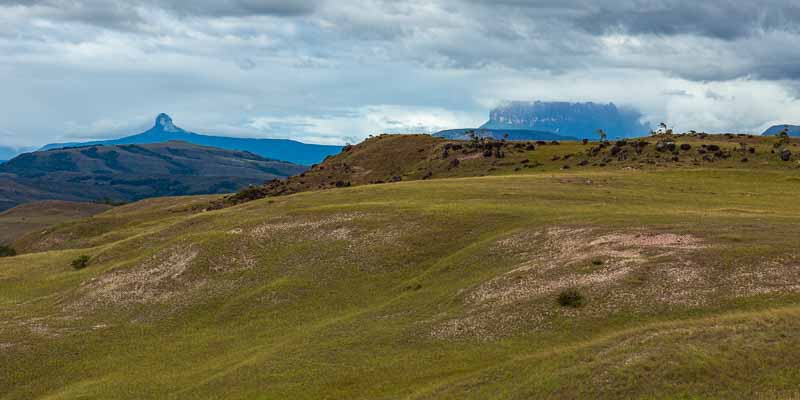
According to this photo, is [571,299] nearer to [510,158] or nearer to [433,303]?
[433,303]

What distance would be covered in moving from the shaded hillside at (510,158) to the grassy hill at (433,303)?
1431 inches

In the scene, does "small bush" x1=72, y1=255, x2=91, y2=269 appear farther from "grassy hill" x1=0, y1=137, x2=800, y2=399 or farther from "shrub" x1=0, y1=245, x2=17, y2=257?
"shrub" x1=0, y1=245, x2=17, y2=257

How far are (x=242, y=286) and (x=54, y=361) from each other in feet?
54.2

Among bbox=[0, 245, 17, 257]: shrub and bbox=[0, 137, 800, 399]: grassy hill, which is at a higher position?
bbox=[0, 137, 800, 399]: grassy hill

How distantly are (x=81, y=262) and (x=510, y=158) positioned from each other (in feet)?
311

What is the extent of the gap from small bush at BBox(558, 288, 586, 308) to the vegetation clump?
57246mm

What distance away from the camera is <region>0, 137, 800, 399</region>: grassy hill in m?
33.9

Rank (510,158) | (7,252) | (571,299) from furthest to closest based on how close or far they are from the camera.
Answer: (510,158)
(7,252)
(571,299)

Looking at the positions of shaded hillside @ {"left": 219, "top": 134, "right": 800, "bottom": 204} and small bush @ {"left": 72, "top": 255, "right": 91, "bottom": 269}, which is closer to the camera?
small bush @ {"left": 72, "top": 255, "right": 91, "bottom": 269}

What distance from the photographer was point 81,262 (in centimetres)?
7812

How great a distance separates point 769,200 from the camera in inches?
3206

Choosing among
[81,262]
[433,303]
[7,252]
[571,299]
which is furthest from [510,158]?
[571,299]

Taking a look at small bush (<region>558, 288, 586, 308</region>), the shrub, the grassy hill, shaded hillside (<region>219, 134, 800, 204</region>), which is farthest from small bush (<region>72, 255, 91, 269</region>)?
shaded hillside (<region>219, 134, 800, 204</region>)

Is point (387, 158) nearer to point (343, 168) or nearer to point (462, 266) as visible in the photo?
point (343, 168)
